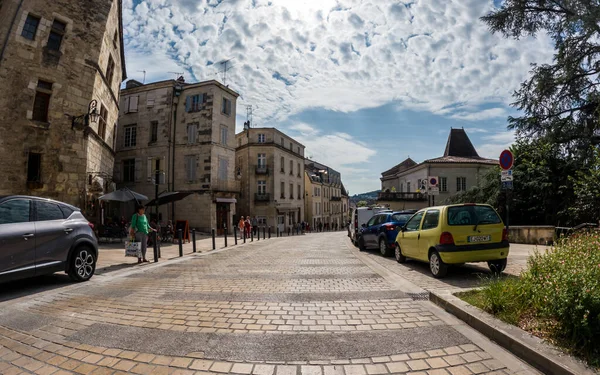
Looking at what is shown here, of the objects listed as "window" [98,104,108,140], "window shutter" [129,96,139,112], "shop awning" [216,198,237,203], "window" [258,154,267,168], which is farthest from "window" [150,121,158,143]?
"window" [258,154,267,168]

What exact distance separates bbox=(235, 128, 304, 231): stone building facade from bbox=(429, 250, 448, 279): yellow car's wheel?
105 feet

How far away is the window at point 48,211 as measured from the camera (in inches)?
233

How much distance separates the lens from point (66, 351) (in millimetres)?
3203

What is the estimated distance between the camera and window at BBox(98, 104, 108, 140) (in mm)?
18948

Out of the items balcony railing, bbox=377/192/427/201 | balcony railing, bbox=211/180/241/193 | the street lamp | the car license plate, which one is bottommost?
the car license plate

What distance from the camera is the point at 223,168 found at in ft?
95.9

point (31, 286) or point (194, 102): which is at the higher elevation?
point (194, 102)

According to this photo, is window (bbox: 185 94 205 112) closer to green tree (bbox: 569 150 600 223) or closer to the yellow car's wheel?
the yellow car's wheel

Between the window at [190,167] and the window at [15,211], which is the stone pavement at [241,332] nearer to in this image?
the window at [15,211]

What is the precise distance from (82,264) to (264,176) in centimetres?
3382

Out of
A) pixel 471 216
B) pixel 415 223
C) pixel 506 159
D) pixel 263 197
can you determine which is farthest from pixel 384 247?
pixel 263 197

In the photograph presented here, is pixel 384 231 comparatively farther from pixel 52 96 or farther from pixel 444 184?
pixel 444 184

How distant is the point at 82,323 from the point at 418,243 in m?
6.63

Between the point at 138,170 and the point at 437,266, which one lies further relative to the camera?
the point at 138,170
